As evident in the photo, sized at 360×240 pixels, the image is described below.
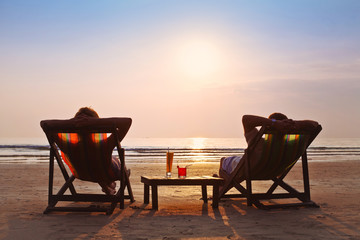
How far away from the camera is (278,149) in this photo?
5219 mm

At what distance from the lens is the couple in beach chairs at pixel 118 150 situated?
4.79 meters

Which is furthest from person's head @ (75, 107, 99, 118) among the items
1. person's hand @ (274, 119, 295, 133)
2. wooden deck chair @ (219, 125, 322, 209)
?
person's hand @ (274, 119, 295, 133)

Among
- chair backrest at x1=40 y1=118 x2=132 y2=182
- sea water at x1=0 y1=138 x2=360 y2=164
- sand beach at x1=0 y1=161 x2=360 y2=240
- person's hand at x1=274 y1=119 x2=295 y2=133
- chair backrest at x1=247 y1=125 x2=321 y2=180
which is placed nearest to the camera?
sand beach at x1=0 y1=161 x2=360 y2=240

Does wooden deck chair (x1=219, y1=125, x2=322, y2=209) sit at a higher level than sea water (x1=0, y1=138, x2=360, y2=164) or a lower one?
higher

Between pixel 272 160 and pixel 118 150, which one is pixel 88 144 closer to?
pixel 118 150

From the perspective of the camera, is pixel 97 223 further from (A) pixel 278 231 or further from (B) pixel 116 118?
(A) pixel 278 231

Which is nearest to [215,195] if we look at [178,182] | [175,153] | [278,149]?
[178,182]

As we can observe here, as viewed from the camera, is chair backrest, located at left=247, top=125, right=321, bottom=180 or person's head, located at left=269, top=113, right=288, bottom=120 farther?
person's head, located at left=269, top=113, right=288, bottom=120

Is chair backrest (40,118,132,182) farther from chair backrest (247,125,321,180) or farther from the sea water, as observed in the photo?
chair backrest (247,125,321,180)

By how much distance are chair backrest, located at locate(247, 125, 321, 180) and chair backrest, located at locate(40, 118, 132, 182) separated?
177 cm

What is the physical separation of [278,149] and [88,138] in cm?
243

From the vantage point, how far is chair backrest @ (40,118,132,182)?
4715 mm

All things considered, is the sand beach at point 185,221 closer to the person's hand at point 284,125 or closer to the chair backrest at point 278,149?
the chair backrest at point 278,149

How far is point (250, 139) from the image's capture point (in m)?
5.12
